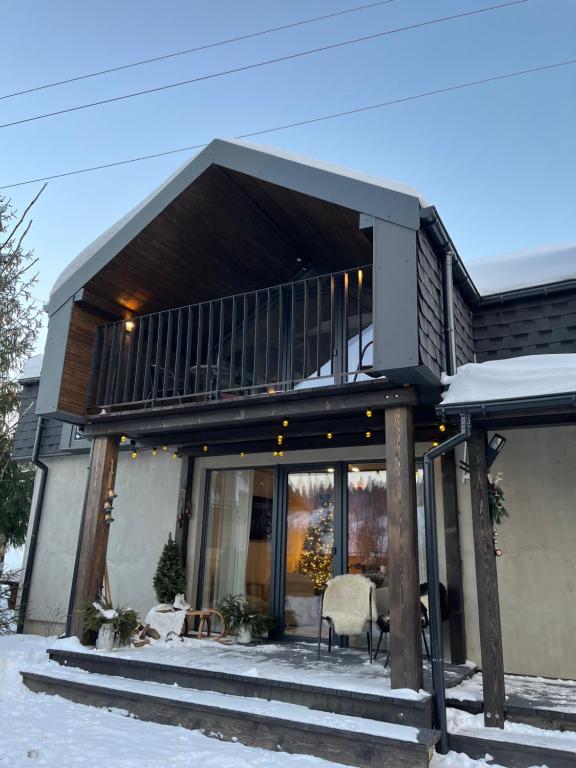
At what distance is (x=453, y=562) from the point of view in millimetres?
5566

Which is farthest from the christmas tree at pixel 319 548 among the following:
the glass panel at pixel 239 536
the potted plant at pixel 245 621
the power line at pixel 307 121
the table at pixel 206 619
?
the power line at pixel 307 121

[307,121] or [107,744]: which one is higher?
[307,121]

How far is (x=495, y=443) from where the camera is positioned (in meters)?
4.36

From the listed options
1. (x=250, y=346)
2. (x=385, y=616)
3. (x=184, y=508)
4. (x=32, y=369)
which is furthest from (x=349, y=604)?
(x=32, y=369)

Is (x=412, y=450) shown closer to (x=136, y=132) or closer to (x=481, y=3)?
(x=481, y=3)

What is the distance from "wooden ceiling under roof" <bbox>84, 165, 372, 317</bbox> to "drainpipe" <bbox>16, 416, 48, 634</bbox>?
279 centimetres

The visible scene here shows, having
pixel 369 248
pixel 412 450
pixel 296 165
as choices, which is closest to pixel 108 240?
pixel 296 165

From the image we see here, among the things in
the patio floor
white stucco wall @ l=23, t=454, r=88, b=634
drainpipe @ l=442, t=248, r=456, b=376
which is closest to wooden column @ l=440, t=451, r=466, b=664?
the patio floor

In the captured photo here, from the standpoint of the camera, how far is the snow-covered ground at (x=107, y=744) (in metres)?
3.55

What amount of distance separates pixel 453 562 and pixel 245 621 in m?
2.35

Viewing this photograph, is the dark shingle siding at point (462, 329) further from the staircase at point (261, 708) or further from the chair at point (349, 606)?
the staircase at point (261, 708)

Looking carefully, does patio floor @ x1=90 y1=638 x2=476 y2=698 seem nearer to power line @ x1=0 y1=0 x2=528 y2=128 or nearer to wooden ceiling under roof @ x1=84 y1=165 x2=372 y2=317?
wooden ceiling under roof @ x1=84 y1=165 x2=372 y2=317

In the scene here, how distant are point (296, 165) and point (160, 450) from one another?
14.4ft

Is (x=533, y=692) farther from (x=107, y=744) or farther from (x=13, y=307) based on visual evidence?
(x=13, y=307)
